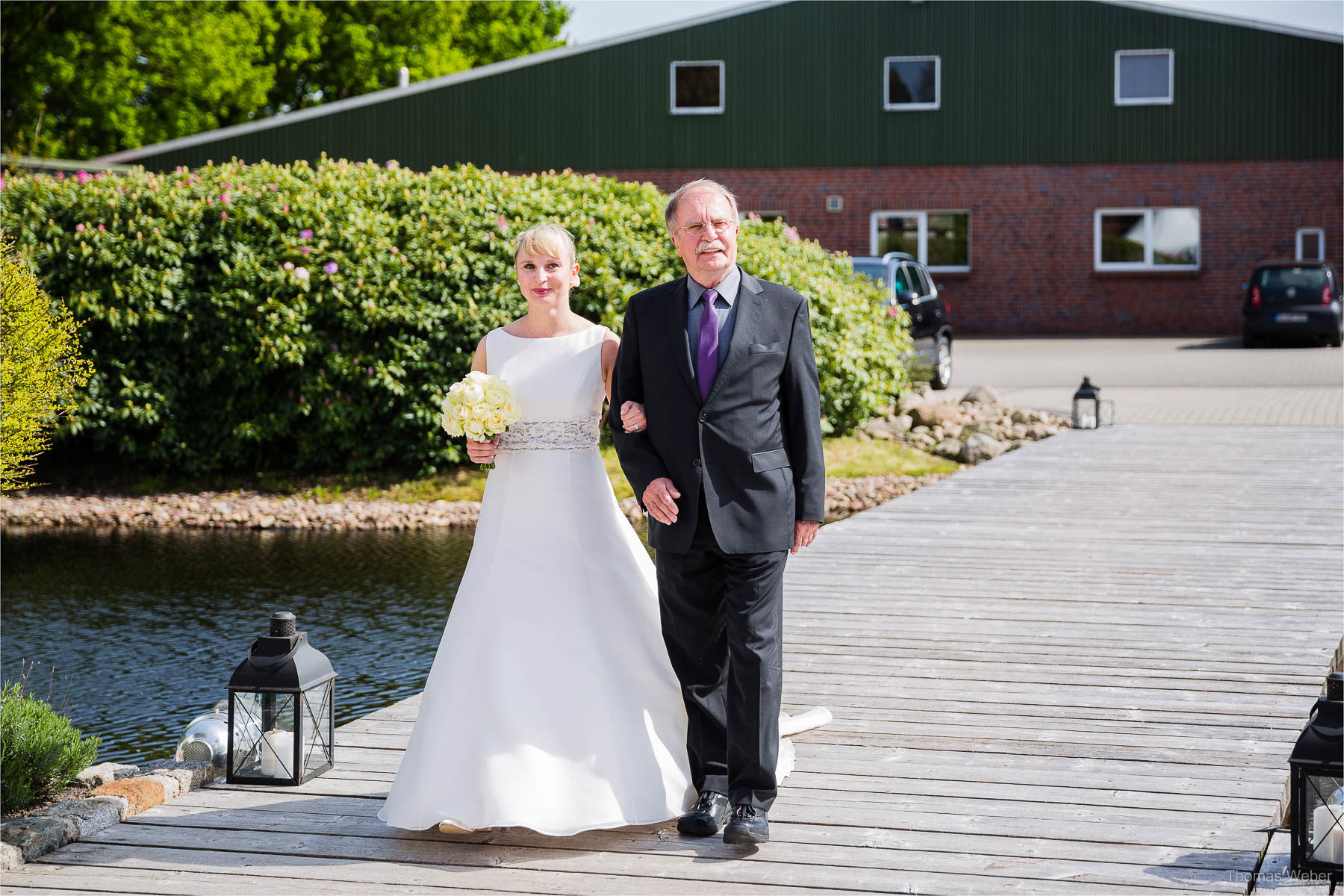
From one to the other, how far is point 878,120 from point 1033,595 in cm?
2399

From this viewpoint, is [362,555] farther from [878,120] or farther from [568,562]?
[878,120]

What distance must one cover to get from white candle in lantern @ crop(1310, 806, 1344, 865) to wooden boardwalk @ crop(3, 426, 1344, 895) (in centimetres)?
18

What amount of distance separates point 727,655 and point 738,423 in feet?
2.26

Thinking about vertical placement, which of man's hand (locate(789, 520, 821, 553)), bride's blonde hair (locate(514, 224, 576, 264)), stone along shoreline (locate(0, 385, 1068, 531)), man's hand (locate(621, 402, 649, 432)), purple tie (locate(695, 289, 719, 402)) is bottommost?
stone along shoreline (locate(0, 385, 1068, 531))

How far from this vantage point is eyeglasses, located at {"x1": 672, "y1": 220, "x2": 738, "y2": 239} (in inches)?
153

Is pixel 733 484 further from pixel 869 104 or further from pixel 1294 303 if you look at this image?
pixel 869 104

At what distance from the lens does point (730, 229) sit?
396 cm

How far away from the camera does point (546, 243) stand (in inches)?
164

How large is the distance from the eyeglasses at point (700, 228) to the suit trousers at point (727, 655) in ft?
2.32

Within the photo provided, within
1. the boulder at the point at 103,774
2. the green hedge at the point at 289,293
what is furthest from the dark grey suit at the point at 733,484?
the green hedge at the point at 289,293

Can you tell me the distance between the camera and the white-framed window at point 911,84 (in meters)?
29.6

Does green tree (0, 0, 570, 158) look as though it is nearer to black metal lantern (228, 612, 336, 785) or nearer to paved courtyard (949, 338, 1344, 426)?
paved courtyard (949, 338, 1344, 426)

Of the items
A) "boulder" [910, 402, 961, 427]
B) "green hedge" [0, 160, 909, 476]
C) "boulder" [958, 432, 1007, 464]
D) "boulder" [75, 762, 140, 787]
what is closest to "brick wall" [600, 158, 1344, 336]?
"boulder" [910, 402, 961, 427]

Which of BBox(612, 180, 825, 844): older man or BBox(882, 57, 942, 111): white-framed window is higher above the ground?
BBox(882, 57, 942, 111): white-framed window
